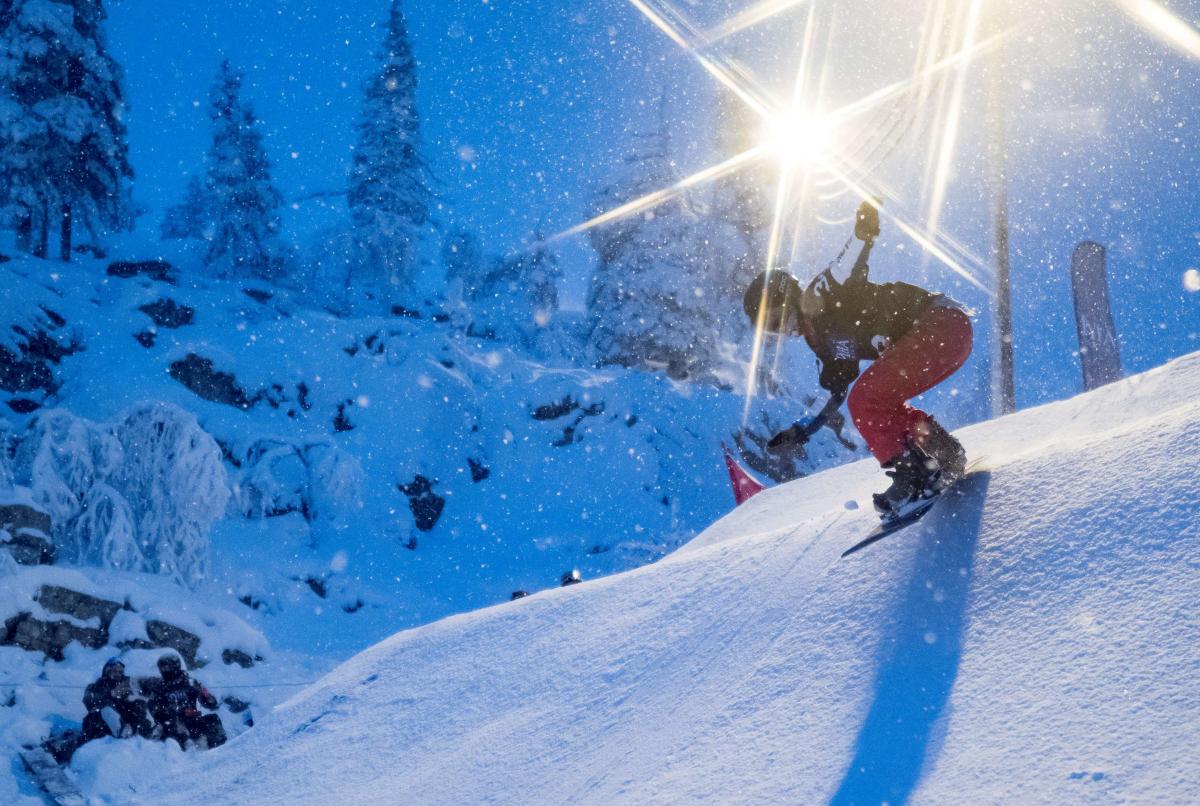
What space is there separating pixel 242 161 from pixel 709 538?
111 ft

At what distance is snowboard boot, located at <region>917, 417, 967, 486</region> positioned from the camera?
3299 millimetres

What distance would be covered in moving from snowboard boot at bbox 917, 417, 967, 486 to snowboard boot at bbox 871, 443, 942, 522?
89 millimetres

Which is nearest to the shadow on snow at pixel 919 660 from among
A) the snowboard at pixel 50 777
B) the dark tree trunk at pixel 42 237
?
the snowboard at pixel 50 777

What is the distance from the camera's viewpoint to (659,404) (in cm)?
2498

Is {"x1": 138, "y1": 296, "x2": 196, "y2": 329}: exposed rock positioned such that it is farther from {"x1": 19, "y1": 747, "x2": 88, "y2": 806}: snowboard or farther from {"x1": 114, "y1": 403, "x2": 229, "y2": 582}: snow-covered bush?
{"x1": 19, "y1": 747, "x2": 88, "y2": 806}: snowboard

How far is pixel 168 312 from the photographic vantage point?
23.4 metres

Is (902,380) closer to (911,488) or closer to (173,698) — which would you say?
(911,488)

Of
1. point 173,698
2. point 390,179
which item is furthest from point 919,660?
point 390,179

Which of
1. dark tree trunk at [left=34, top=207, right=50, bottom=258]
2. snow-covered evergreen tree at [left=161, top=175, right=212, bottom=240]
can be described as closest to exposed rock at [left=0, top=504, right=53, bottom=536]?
dark tree trunk at [left=34, top=207, right=50, bottom=258]

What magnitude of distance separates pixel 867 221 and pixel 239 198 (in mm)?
34456

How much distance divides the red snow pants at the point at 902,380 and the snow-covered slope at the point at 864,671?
389mm

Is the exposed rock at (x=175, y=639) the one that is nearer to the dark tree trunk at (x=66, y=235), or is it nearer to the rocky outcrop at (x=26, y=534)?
the rocky outcrop at (x=26, y=534)

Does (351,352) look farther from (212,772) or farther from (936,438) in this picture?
(936,438)

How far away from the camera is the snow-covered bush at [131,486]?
38.7 ft
